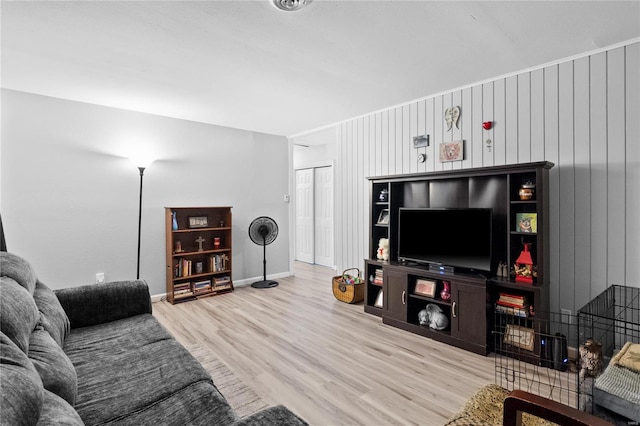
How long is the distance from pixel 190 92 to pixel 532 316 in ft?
12.7

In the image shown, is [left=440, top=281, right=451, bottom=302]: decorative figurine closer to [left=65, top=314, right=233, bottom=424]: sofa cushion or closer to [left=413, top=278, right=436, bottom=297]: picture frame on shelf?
[left=413, top=278, right=436, bottom=297]: picture frame on shelf

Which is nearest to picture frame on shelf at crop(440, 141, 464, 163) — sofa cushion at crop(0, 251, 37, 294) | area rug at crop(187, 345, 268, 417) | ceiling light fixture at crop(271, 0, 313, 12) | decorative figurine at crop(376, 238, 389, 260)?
decorative figurine at crop(376, 238, 389, 260)

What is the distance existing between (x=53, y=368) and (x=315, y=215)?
18.5ft

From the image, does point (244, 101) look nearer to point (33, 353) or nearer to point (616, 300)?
point (33, 353)

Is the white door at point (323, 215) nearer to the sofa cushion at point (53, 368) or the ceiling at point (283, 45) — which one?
the ceiling at point (283, 45)

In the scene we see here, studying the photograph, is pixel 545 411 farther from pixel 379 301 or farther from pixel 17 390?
pixel 379 301

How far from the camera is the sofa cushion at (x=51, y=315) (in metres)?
1.69

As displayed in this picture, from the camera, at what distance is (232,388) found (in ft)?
7.38

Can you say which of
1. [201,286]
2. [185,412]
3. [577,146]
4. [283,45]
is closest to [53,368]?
[185,412]

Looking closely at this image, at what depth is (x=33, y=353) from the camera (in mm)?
1305

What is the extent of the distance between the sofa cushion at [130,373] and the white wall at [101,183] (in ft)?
6.48

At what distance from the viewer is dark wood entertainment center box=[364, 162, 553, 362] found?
265cm

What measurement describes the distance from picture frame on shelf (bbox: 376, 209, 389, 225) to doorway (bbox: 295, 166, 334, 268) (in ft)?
8.18

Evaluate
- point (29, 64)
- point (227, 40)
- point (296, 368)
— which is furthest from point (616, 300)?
point (29, 64)
